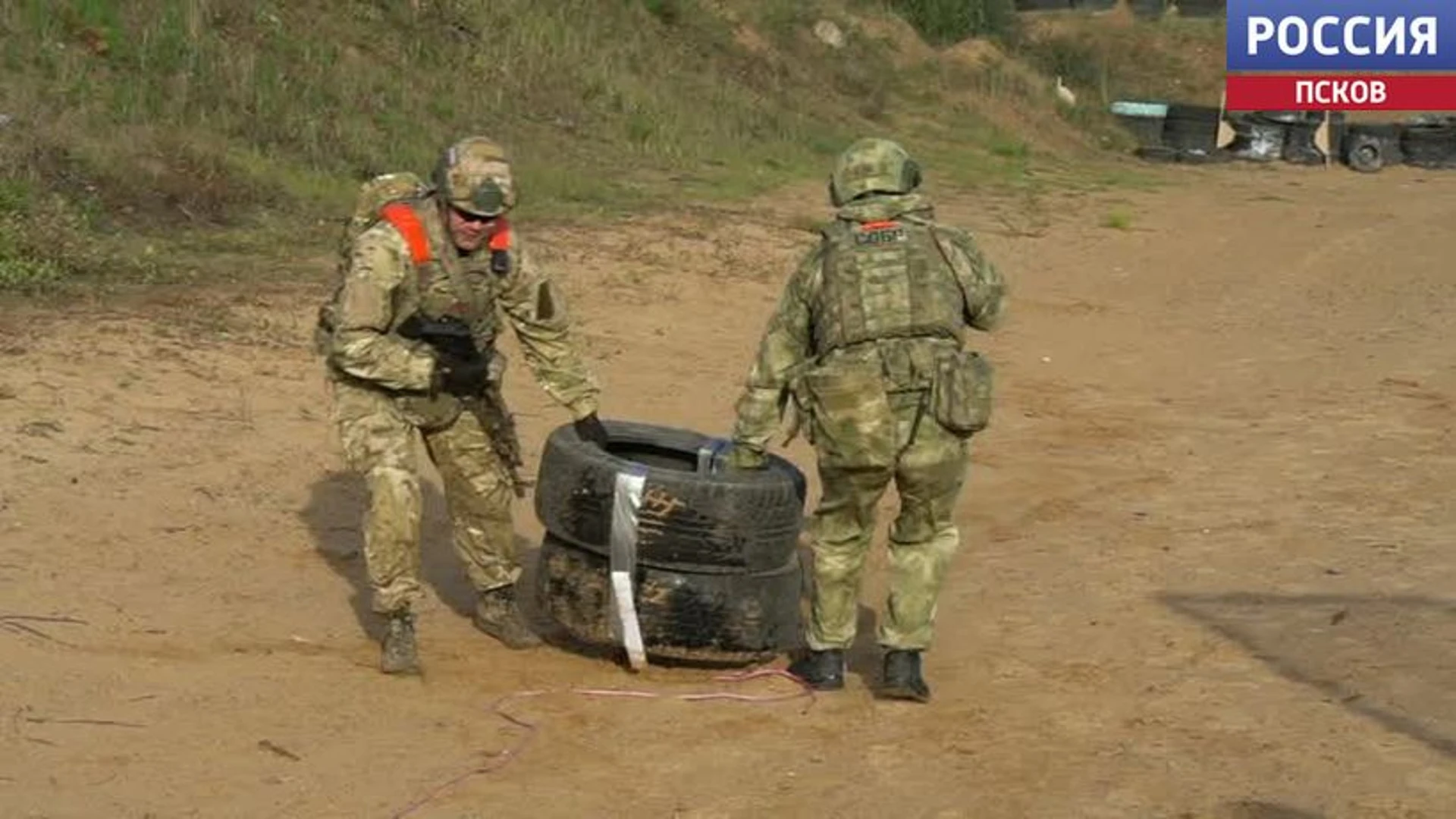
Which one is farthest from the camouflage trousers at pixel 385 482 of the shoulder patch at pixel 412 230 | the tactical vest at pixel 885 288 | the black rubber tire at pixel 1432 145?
the black rubber tire at pixel 1432 145

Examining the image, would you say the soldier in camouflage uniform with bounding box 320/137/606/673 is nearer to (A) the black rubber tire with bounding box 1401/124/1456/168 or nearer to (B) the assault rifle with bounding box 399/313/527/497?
(B) the assault rifle with bounding box 399/313/527/497

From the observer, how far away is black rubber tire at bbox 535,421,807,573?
766 centimetres

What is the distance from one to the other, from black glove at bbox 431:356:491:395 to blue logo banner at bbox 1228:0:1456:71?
95.2 feet

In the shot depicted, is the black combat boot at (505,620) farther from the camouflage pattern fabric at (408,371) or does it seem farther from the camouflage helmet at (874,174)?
the camouflage helmet at (874,174)

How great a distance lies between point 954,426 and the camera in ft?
24.3

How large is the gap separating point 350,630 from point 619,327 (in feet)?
19.8

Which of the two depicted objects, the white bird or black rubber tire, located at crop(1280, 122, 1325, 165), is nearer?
black rubber tire, located at crop(1280, 122, 1325, 165)

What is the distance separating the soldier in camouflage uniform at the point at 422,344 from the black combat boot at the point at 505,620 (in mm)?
466

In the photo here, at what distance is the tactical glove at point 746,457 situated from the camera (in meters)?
7.81

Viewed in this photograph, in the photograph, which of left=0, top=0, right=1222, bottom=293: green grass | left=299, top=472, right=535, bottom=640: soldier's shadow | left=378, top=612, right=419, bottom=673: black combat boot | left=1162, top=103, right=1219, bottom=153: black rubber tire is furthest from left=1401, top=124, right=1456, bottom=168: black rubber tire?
left=378, top=612, right=419, bottom=673: black combat boot

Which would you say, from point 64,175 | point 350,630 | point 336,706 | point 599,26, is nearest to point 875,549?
point 350,630

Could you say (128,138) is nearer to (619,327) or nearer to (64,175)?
(64,175)

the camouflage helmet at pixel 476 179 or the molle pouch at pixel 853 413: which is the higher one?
the camouflage helmet at pixel 476 179

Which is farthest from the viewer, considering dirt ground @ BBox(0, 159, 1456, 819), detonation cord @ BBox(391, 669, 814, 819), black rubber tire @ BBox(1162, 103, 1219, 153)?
black rubber tire @ BBox(1162, 103, 1219, 153)
